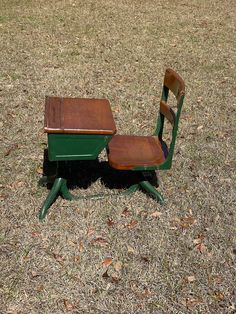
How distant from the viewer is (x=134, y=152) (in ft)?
12.9

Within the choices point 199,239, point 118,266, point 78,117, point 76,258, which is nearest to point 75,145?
point 78,117

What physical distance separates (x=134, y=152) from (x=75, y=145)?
2.33 feet

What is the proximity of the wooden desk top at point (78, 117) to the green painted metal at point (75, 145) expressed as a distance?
53mm

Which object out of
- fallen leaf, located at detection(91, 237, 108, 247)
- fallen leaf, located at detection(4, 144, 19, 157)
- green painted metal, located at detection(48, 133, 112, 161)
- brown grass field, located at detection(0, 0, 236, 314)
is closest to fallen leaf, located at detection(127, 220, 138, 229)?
brown grass field, located at detection(0, 0, 236, 314)

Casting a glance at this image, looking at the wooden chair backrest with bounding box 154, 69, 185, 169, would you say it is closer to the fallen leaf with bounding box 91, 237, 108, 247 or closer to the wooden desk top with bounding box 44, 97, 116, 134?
the wooden desk top with bounding box 44, 97, 116, 134

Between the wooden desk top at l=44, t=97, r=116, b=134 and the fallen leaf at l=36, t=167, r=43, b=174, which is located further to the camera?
the fallen leaf at l=36, t=167, r=43, b=174

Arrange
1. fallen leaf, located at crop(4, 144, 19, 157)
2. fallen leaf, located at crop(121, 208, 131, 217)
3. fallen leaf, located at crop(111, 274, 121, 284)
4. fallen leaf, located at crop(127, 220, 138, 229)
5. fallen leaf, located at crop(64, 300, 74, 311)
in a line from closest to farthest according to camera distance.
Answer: fallen leaf, located at crop(64, 300, 74, 311), fallen leaf, located at crop(111, 274, 121, 284), fallen leaf, located at crop(127, 220, 138, 229), fallen leaf, located at crop(121, 208, 131, 217), fallen leaf, located at crop(4, 144, 19, 157)

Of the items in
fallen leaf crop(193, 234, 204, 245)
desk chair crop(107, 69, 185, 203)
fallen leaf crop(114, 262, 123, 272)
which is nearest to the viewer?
fallen leaf crop(114, 262, 123, 272)

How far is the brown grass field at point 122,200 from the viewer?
3352 mm

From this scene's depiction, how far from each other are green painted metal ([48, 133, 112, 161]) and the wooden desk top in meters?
0.05

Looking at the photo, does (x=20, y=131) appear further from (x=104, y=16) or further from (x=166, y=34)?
(x=104, y=16)

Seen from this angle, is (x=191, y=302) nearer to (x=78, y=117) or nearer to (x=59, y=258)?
(x=59, y=258)

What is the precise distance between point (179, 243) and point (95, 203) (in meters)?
0.90

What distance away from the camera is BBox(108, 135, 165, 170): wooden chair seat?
146 inches
